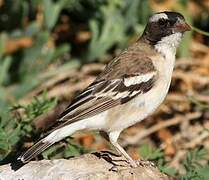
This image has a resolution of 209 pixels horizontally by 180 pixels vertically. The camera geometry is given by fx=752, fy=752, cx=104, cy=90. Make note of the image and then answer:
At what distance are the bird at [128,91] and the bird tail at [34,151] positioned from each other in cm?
1

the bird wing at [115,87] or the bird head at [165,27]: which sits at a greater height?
the bird head at [165,27]

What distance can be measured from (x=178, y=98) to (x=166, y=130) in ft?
1.32

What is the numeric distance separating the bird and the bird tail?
1 cm

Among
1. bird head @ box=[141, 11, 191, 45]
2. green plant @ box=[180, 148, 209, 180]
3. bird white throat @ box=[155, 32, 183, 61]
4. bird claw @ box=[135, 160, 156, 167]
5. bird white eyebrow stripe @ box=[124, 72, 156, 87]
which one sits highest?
bird head @ box=[141, 11, 191, 45]

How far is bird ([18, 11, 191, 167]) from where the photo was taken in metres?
5.69

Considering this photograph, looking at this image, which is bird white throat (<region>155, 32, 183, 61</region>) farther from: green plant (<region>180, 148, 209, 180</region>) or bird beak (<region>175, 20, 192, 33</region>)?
green plant (<region>180, 148, 209, 180</region>)

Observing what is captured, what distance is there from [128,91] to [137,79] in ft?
0.44

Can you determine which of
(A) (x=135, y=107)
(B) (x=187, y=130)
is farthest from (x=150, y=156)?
(B) (x=187, y=130)

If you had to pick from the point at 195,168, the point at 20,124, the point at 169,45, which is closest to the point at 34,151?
the point at 20,124

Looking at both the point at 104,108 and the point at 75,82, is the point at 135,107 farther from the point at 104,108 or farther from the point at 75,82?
the point at 75,82

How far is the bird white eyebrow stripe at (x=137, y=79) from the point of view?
591 cm

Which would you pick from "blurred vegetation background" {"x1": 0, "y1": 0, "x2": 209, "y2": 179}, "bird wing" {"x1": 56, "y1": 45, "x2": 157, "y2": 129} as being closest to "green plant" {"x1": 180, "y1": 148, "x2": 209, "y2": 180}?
"bird wing" {"x1": 56, "y1": 45, "x2": 157, "y2": 129}

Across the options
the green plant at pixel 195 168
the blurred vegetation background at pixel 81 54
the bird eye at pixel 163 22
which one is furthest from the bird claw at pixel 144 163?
the blurred vegetation background at pixel 81 54

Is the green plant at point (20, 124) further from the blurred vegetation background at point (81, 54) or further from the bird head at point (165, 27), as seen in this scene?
the blurred vegetation background at point (81, 54)
